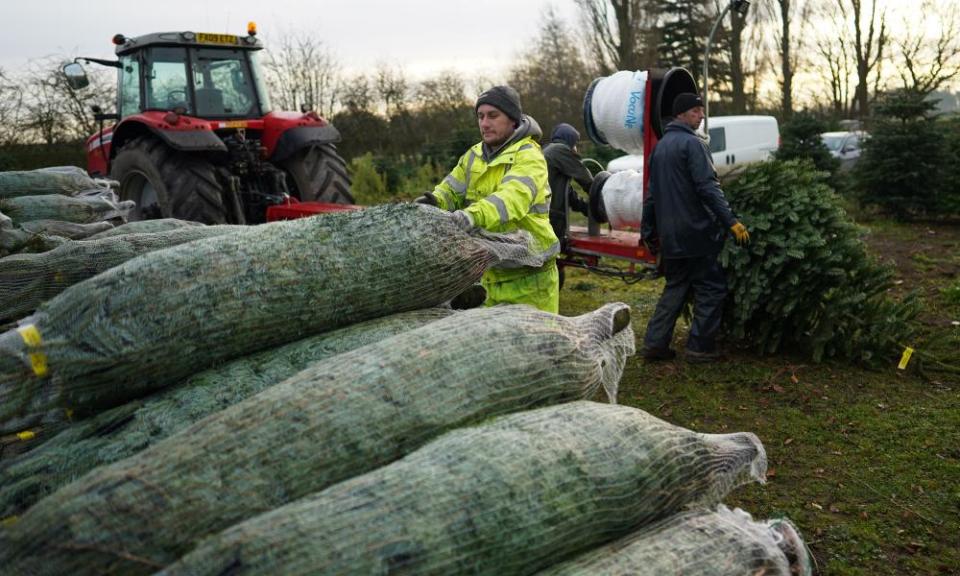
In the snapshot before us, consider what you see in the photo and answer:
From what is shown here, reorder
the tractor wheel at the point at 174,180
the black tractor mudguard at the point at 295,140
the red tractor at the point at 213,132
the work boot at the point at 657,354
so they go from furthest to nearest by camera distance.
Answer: the black tractor mudguard at the point at 295,140 < the red tractor at the point at 213,132 < the tractor wheel at the point at 174,180 < the work boot at the point at 657,354

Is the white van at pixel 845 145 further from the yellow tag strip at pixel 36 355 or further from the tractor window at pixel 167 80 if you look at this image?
the yellow tag strip at pixel 36 355

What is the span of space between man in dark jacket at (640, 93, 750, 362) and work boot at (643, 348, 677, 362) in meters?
0.18

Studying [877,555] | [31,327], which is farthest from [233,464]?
[877,555]

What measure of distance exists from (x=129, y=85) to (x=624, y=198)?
17.8 ft

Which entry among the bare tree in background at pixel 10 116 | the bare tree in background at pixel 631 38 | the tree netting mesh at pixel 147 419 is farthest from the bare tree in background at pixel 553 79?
the tree netting mesh at pixel 147 419

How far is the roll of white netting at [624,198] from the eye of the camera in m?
6.15

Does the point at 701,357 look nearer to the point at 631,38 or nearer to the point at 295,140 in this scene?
the point at 295,140

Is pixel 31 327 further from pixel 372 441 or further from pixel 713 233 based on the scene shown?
pixel 713 233

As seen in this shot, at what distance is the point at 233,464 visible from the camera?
1.36 m

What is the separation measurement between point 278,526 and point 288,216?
572 cm

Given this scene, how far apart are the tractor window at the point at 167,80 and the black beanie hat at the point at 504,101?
209 inches

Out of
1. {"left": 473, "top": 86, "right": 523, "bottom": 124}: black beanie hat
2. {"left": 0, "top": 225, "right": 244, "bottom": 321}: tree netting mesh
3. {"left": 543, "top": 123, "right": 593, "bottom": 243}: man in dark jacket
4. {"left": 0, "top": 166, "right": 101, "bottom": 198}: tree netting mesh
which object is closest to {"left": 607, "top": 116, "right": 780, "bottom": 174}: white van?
{"left": 543, "top": 123, "right": 593, "bottom": 243}: man in dark jacket

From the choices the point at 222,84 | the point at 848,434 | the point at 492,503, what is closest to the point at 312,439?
the point at 492,503

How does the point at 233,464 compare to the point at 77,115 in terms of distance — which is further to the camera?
the point at 77,115
